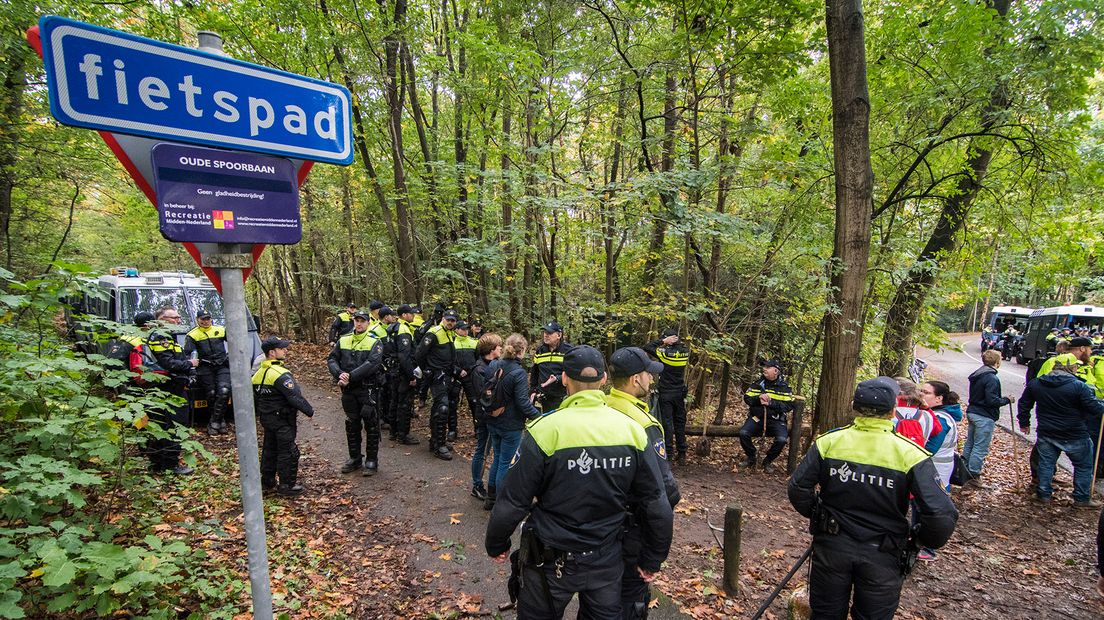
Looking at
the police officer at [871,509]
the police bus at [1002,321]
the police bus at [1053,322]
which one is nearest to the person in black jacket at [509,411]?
the police officer at [871,509]

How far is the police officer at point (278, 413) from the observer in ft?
18.1

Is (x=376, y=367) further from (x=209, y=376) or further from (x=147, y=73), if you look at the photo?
(x=147, y=73)

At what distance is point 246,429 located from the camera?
6.02ft

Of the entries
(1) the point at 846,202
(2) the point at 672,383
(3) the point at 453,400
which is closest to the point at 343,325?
(3) the point at 453,400

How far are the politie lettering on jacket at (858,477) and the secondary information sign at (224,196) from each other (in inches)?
143

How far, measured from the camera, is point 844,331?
19.5 feet

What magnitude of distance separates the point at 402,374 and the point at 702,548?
511 cm

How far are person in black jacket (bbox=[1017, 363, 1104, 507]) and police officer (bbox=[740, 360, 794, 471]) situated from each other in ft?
10.1

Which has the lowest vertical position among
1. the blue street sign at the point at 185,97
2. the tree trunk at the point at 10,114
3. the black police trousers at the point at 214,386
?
the black police trousers at the point at 214,386

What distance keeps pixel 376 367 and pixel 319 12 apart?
25.0ft

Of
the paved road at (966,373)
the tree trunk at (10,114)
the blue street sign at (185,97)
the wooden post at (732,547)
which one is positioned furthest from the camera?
the paved road at (966,373)

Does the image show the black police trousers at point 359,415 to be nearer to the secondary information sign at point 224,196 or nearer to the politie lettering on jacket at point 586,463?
the politie lettering on jacket at point 586,463

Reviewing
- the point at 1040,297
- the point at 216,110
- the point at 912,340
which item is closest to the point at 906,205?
the point at 912,340

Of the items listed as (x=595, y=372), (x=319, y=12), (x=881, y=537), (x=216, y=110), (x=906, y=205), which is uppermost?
(x=319, y=12)
